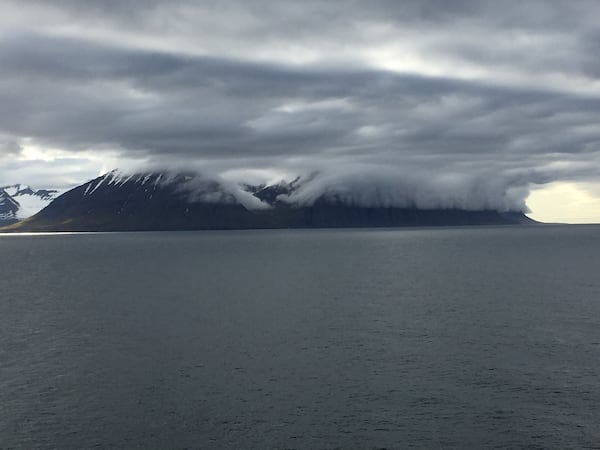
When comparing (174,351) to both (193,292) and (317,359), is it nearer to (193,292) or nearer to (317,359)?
(317,359)

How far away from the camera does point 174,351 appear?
78.0 meters

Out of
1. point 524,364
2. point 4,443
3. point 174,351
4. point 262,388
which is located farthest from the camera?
point 174,351

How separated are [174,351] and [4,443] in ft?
99.5

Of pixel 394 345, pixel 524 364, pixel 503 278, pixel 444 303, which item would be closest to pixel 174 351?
pixel 394 345

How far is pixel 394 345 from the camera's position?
79438 mm

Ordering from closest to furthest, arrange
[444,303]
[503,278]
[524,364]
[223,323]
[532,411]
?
[532,411]
[524,364]
[223,323]
[444,303]
[503,278]

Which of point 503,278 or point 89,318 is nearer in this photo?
point 89,318

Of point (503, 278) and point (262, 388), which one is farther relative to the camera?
point (503, 278)

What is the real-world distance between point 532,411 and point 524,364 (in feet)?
51.8

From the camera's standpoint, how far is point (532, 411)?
179 ft

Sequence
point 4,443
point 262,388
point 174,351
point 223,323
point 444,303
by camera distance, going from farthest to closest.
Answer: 1. point 444,303
2. point 223,323
3. point 174,351
4. point 262,388
5. point 4,443

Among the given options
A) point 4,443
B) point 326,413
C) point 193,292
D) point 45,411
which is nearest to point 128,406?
point 45,411

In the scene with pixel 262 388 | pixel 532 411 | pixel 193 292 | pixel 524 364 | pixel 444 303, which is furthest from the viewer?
pixel 193 292

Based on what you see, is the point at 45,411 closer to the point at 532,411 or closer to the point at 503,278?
the point at 532,411
